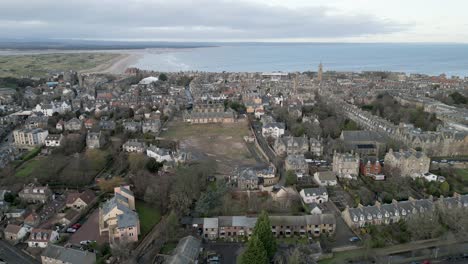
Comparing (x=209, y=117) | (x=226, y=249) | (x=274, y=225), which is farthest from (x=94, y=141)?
(x=274, y=225)

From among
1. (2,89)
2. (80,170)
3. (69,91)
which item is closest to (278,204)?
(80,170)

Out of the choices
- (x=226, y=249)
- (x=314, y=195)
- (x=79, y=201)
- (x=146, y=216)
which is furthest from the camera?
(x=314, y=195)

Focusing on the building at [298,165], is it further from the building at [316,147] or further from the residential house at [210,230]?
the residential house at [210,230]

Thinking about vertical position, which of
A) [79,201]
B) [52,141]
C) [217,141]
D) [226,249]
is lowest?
[226,249]

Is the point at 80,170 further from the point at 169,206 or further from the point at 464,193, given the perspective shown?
the point at 464,193

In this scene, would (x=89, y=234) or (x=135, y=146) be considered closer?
(x=89, y=234)

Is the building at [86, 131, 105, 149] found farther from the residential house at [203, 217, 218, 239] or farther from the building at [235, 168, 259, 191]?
the residential house at [203, 217, 218, 239]

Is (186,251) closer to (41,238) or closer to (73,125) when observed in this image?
(41,238)
